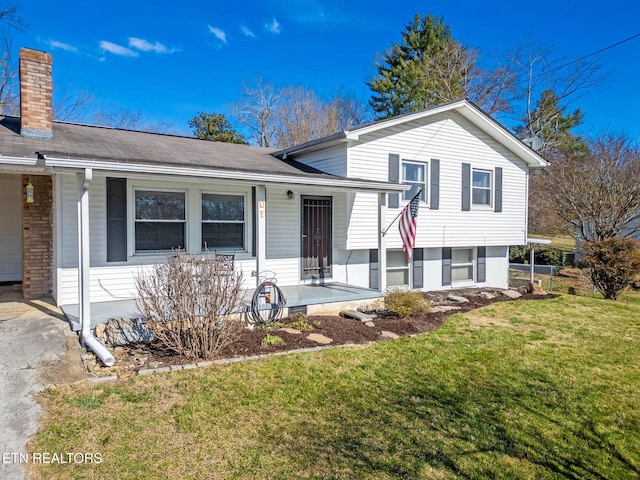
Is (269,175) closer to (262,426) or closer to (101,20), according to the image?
(262,426)

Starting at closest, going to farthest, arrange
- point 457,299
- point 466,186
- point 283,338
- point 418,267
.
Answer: point 283,338
point 457,299
point 418,267
point 466,186

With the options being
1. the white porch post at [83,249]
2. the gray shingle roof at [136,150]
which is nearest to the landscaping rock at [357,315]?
the gray shingle roof at [136,150]

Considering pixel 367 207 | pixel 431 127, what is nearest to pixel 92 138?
pixel 367 207

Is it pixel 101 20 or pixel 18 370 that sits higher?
pixel 101 20

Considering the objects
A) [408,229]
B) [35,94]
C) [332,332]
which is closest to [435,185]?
[408,229]

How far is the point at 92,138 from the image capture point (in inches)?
332

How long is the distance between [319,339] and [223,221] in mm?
3567

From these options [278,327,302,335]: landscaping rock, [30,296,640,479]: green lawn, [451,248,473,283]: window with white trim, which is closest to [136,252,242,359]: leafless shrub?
[30,296,640,479]: green lawn

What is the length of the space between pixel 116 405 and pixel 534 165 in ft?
44.6

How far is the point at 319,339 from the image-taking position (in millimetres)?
6316

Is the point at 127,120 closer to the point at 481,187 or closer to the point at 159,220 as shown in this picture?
the point at 159,220

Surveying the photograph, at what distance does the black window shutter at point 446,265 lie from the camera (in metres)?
12.2

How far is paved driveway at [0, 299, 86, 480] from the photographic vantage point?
3209 millimetres

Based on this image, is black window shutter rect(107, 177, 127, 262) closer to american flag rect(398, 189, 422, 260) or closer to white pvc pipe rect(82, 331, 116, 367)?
white pvc pipe rect(82, 331, 116, 367)
